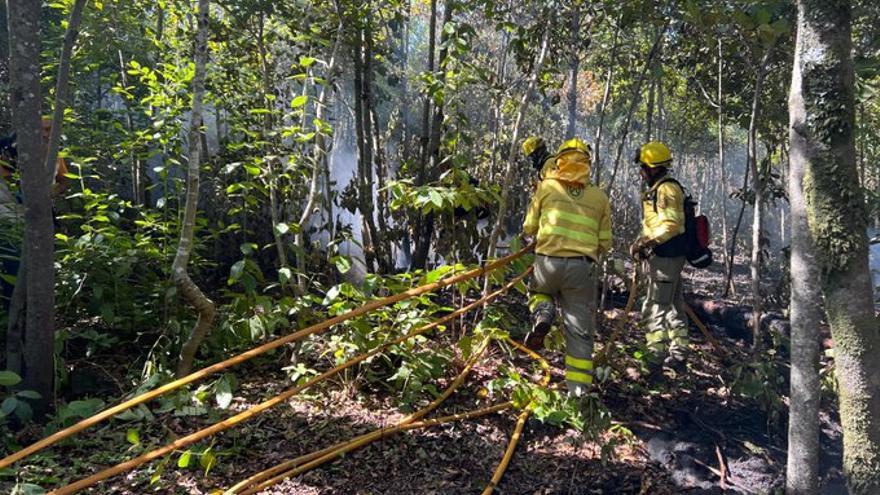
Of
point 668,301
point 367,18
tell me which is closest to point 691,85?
point 668,301

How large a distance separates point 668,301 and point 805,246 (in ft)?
7.79

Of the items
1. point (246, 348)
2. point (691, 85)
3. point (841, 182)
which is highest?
point (691, 85)

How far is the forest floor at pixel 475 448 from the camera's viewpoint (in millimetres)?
3018

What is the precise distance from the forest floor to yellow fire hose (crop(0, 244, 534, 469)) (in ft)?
1.49

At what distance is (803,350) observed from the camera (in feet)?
8.16

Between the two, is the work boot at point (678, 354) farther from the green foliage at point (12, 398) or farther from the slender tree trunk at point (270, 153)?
the green foliage at point (12, 398)

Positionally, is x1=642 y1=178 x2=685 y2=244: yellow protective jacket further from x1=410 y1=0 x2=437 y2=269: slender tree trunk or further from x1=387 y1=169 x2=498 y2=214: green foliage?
x1=410 y1=0 x2=437 y2=269: slender tree trunk

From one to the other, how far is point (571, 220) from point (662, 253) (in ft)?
4.40

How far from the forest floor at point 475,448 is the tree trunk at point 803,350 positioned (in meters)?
0.98

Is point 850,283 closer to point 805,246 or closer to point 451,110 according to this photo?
point 805,246

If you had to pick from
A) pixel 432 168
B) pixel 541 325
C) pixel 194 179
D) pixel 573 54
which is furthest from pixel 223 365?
pixel 573 54

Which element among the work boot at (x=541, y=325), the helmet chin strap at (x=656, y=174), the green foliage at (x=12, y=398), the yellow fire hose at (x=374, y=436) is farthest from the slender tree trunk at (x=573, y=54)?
the green foliage at (x=12, y=398)

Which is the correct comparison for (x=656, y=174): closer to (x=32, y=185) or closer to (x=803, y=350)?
(x=803, y=350)

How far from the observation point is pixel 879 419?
79.7 inches
